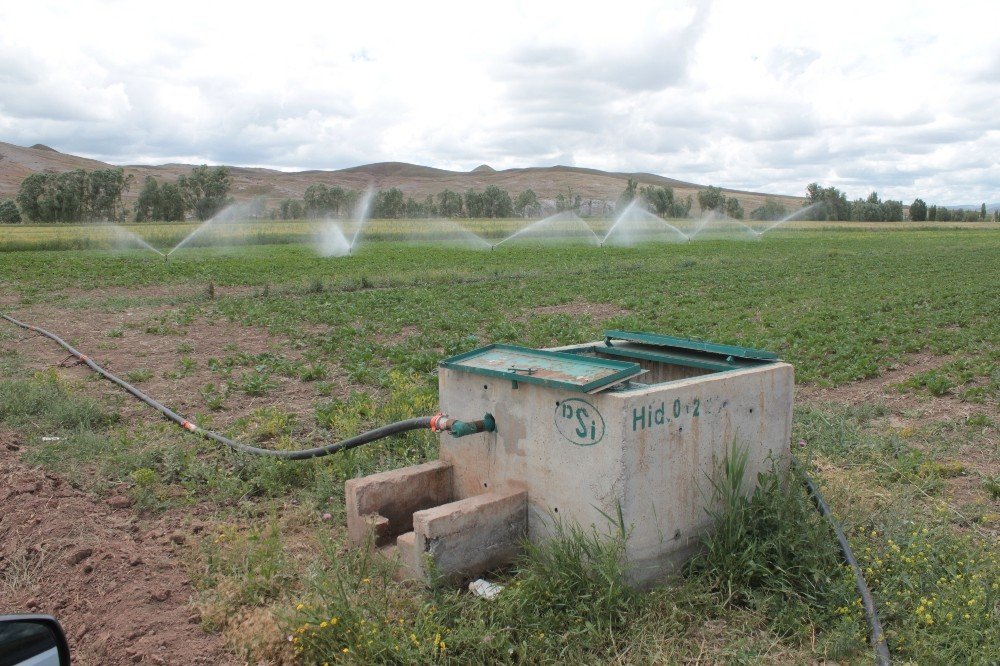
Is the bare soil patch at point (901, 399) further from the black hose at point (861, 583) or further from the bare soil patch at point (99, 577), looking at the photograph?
the bare soil patch at point (99, 577)

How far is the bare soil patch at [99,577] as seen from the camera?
405cm

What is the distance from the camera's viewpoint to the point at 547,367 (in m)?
5.16

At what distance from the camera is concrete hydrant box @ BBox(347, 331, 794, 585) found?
→ 4.62m

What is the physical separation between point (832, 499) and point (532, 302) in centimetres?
1481

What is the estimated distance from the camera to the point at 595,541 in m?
4.64

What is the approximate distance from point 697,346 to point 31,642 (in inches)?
201

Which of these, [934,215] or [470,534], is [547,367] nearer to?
[470,534]

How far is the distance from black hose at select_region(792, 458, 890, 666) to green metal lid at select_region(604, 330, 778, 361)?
0.82 m

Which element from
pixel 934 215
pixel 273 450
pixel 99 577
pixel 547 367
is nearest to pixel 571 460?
pixel 547 367

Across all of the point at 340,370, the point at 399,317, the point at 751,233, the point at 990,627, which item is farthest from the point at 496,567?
the point at 751,233

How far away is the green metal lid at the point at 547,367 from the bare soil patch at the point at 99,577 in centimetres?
228

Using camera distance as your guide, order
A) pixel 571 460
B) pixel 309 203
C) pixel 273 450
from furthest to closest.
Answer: pixel 309 203 → pixel 273 450 → pixel 571 460

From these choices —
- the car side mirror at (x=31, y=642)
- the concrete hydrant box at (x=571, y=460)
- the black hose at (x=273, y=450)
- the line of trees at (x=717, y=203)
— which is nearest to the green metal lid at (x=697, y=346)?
the concrete hydrant box at (x=571, y=460)

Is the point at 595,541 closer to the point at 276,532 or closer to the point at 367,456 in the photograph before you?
the point at 276,532
